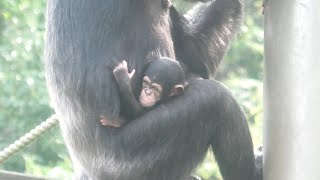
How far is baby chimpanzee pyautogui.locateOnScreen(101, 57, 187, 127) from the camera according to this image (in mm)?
3008

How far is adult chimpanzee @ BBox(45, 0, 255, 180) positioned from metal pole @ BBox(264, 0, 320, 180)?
486 mm

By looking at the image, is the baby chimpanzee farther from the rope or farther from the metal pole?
the rope

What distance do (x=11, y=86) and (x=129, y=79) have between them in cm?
502

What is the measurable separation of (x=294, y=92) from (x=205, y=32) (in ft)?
5.40

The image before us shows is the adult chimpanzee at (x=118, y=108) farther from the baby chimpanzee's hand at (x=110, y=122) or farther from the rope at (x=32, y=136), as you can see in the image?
the rope at (x=32, y=136)

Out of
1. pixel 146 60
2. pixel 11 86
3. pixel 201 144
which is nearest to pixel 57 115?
pixel 146 60

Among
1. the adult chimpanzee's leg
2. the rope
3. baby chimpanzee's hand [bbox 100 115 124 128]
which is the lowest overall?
the adult chimpanzee's leg

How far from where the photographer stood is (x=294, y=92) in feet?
7.72

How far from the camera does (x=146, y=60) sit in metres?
3.18

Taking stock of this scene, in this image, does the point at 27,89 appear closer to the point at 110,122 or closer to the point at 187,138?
the point at 110,122

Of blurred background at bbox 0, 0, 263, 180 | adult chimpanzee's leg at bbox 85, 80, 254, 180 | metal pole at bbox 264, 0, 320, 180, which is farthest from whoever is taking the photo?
blurred background at bbox 0, 0, 263, 180

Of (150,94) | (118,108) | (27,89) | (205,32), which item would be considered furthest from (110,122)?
(27,89)

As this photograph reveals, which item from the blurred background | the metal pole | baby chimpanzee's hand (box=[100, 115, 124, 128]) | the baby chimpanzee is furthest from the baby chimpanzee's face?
the blurred background

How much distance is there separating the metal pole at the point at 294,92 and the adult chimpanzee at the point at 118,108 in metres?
0.49
